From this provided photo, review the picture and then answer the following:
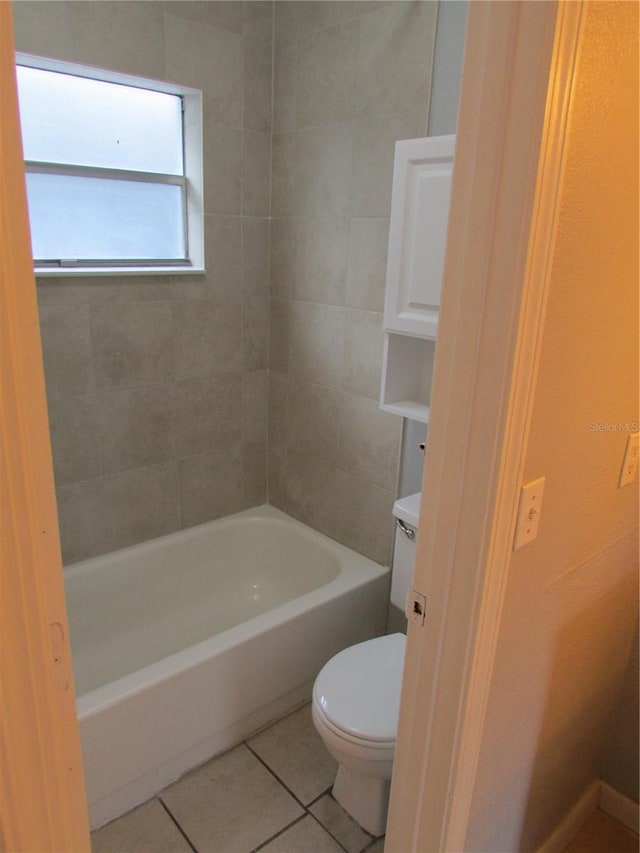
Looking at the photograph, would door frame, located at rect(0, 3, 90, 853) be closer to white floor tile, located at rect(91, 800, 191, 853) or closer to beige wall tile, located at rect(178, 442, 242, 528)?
white floor tile, located at rect(91, 800, 191, 853)

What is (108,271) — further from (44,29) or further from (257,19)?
(257,19)

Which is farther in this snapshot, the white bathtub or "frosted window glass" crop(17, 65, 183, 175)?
"frosted window glass" crop(17, 65, 183, 175)

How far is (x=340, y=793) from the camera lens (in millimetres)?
1832

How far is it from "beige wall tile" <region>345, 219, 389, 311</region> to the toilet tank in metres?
0.75

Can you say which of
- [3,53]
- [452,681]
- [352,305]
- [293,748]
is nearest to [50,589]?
[3,53]

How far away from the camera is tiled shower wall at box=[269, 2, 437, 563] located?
2.06 metres

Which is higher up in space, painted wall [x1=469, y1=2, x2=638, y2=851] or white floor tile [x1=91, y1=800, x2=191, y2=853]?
painted wall [x1=469, y1=2, x2=638, y2=851]

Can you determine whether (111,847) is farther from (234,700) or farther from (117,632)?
(117,632)

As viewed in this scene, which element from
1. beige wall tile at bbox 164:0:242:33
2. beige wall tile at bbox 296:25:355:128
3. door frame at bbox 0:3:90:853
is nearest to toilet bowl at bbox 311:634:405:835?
door frame at bbox 0:3:90:853

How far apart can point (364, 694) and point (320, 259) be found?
1.58 m

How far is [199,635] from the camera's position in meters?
2.50

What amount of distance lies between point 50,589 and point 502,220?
0.75 meters

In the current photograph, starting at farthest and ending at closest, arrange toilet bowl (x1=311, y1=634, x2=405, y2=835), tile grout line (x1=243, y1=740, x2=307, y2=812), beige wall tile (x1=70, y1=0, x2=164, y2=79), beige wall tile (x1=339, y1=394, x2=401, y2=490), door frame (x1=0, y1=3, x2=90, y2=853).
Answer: beige wall tile (x1=339, y1=394, x2=401, y2=490)
beige wall tile (x1=70, y1=0, x2=164, y2=79)
tile grout line (x1=243, y1=740, x2=307, y2=812)
toilet bowl (x1=311, y1=634, x2=405, y2=835)
door frame (x1=0, y1=3, x2=90, y2=853)

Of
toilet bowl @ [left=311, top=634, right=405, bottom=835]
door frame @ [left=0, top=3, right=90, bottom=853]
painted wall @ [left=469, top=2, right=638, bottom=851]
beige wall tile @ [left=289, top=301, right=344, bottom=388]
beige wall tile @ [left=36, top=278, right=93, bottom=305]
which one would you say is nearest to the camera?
door frame @ [left=0, top=3, right=90, bottom=853]
